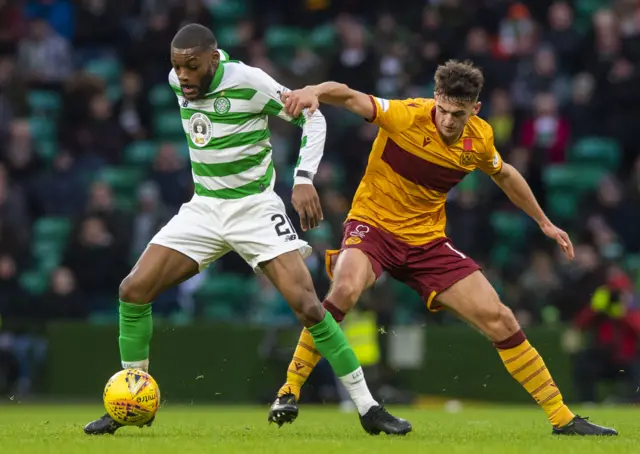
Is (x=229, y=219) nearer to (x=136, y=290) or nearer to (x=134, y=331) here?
(x=136, y=290)

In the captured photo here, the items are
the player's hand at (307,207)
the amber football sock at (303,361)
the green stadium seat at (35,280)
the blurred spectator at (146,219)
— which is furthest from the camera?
Answer: the green stadium seat at (35,280)

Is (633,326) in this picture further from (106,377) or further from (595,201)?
(106,377)

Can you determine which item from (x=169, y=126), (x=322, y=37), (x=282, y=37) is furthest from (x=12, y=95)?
(x=322, y=37)

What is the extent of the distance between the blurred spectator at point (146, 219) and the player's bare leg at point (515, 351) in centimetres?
778

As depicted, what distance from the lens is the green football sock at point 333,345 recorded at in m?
8.05

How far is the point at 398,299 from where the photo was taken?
1652 cm

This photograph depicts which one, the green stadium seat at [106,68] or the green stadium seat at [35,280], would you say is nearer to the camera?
the green stadium seat at [35,280]

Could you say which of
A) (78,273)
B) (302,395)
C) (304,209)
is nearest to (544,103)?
(302,395)

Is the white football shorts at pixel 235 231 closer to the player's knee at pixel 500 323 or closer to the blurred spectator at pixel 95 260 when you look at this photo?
the player's knee at pixel 500 323

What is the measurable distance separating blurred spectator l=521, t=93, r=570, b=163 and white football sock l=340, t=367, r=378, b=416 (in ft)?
30.7

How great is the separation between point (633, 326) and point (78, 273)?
6258 millimetres

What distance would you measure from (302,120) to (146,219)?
8.26m

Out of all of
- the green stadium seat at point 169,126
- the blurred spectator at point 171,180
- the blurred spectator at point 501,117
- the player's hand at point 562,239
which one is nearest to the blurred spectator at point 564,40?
the blurred spectator at point 501,117

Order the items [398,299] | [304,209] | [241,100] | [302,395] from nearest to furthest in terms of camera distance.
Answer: [304,209] < [241,100] < [302,395] < [398,299]
